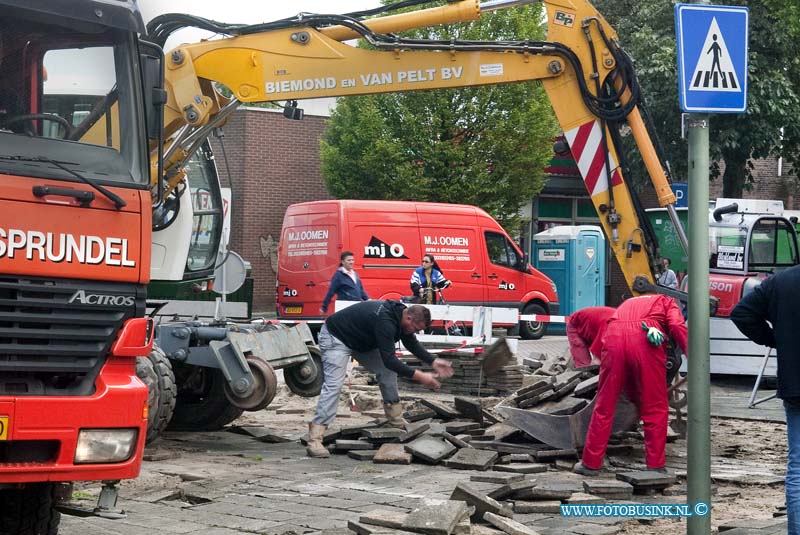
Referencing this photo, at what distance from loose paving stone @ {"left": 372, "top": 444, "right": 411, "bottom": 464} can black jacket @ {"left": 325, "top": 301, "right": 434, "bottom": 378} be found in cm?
72

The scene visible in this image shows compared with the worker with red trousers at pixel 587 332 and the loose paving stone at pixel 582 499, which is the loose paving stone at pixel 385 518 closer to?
the loose paving stone at pixel 582 499

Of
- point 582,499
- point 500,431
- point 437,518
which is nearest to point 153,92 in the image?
point 437,518

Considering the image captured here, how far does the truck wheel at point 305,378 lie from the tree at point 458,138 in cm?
1468

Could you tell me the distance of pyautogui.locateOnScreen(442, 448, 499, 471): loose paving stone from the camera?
30.9ft

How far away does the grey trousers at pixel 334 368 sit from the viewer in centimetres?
1034

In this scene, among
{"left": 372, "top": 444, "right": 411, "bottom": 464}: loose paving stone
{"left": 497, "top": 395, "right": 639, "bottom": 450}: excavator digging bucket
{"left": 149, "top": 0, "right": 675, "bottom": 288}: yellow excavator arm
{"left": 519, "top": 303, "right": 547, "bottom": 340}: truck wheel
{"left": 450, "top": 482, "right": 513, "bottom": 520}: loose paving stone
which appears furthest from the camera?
{"left": 519, "top": 303, "right": 547, "bottom": 340}: truck wheel

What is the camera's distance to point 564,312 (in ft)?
90.2

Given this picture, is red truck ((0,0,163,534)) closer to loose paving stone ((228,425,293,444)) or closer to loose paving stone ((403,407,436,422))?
loose paving stone ((228,425,293,444))

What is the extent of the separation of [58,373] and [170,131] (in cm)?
548

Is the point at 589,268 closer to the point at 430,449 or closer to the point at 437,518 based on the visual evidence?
the point at 430,449

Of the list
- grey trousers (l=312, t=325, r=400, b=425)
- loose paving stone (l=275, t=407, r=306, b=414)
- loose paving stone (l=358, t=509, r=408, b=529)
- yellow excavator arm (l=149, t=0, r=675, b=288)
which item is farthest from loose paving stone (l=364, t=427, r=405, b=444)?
loose paving stone (l=275, t=407, r=306, b=414)

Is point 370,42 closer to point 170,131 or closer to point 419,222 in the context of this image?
point 170,131

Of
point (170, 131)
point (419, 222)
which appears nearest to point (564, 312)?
point (419, 222)

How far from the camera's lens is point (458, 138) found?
2641 cm
